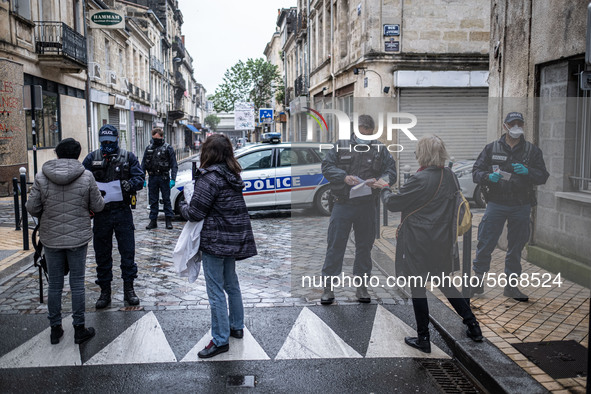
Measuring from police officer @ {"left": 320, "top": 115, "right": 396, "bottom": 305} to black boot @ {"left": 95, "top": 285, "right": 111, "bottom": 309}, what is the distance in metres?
2.17

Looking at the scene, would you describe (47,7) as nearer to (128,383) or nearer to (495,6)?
(495,6)

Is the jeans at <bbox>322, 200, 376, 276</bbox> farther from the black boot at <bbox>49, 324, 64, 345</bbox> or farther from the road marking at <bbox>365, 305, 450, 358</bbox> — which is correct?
the black boot at <bbox>49, 324, 64, 345</bbox>

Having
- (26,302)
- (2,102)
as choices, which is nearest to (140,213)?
(2,102)

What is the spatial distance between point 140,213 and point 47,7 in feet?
37.0

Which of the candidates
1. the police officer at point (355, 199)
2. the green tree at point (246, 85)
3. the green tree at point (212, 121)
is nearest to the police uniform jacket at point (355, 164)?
the police officer at point (355, 199)

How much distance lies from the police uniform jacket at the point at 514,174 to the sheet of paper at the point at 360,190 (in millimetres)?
1183

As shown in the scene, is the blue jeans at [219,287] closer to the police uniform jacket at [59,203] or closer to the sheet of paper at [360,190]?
the police uniform jacket at [59,203]

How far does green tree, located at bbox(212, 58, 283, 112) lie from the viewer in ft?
139

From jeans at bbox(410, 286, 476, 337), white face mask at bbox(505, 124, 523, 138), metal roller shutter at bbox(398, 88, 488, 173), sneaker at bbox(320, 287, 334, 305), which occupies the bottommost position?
sneaker at bbox(320, 287, 334, 305)

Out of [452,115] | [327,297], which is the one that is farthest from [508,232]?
[452,115]

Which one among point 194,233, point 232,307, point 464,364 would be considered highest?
point 194,233

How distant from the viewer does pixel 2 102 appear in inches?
610

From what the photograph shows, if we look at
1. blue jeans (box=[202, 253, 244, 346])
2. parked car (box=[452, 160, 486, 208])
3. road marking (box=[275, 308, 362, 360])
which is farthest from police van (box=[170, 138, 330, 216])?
blue jeans (box=[202, 253, 244, 346])

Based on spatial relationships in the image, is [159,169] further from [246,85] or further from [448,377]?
[246,85]
